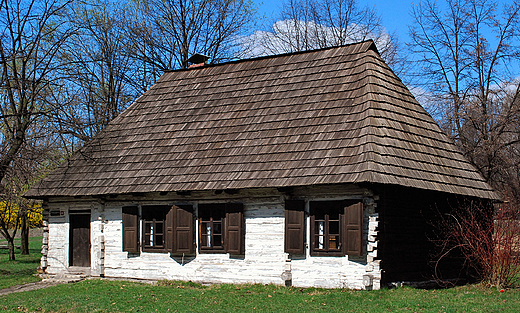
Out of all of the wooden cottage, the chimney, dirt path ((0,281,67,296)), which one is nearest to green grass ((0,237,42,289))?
dirt path ((0,281,67,296))

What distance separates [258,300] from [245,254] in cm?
241

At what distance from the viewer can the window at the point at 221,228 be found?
42.7 feet

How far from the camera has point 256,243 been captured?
12992mm

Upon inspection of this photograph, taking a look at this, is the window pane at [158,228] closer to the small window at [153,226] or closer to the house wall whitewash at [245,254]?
the small window at [153,226]

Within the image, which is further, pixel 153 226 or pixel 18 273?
pixel 18 273

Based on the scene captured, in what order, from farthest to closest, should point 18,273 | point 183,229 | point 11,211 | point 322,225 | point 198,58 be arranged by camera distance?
point 11,211 → point 198,58 → point 18,273 → point 183,229 → point 322,225

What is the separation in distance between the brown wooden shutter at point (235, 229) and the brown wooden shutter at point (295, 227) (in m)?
1.21

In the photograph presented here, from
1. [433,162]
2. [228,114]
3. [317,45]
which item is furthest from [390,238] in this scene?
[317,45]

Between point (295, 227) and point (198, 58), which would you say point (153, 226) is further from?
point (198, 58)

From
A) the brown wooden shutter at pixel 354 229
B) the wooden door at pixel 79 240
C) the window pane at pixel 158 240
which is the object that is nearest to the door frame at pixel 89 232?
the wooden door at pixel 79 240

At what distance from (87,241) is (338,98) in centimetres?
800

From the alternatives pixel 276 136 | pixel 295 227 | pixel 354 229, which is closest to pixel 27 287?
pixel 295 227

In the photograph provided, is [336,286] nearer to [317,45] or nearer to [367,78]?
[367,78]

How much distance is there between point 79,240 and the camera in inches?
617
